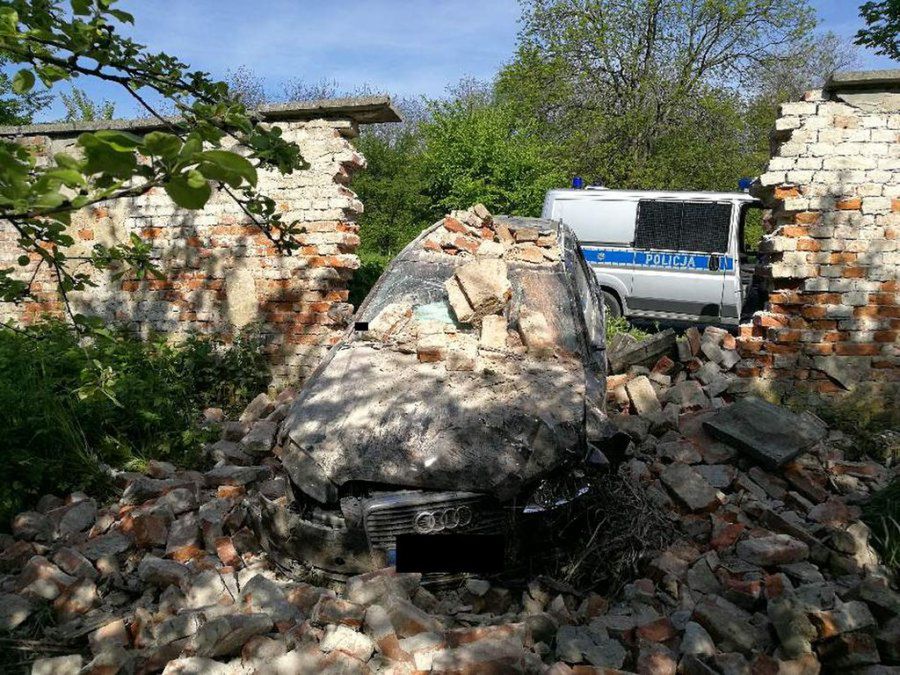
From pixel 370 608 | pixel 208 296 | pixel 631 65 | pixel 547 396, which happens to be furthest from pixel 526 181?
pixel 370 608

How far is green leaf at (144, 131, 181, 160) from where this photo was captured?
1.06 meters

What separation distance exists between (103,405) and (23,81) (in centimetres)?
333

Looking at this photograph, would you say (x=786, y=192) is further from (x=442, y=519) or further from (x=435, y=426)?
(x=442, y=519)

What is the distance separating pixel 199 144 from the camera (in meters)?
1.02

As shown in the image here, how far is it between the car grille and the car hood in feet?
0.18

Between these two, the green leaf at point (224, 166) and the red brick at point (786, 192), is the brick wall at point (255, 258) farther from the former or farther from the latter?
the green leaf at point (224, 166)

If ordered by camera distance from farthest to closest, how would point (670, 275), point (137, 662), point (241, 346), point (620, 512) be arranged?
point (670, 275) → point (241, 346) → point (620, 512) → point (137, 662)

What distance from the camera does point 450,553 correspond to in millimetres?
2789

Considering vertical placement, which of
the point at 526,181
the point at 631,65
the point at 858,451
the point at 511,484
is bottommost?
the point at 858,451

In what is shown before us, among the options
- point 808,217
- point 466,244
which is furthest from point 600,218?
point 466,244

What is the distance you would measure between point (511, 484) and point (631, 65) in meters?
15.4

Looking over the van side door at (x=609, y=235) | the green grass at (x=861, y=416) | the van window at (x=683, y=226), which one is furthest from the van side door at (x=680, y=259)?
the green grass at (x=861, y=416)

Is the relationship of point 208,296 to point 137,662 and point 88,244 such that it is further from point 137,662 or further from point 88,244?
point 137,662

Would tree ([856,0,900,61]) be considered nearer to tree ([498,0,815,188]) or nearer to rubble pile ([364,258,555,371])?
tree ([498,0,815,188])
